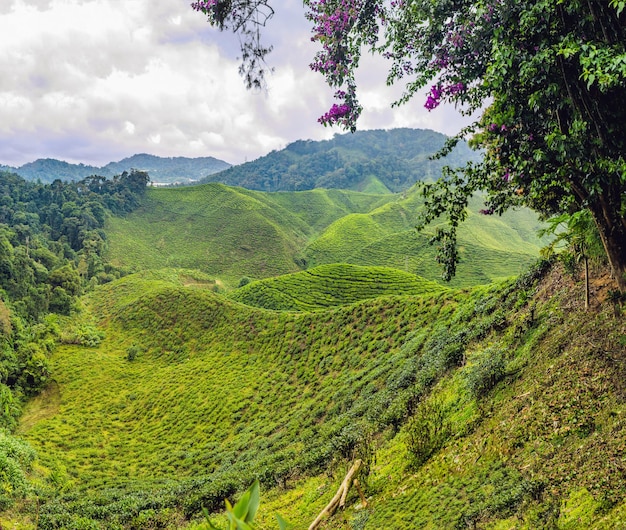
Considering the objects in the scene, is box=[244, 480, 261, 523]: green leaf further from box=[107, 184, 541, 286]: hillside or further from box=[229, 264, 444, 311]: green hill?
box=[107, 184, 541, 286]: hillside

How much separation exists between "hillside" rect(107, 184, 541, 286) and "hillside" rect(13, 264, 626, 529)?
41.6 m

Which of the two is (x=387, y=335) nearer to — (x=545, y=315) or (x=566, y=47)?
(x=545, y=315)

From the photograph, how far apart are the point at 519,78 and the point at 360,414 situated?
12.5 meters

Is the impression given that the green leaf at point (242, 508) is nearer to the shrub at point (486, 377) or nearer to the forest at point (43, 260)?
the shrub at point (486, 377)

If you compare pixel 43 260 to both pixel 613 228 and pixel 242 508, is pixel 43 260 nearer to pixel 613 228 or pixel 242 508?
pixel 613 228

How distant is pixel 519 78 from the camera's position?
370 centimetres

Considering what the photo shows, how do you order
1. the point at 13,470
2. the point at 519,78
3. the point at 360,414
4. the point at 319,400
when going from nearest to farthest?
1. the point at 519,78
2. the point at 360,414
3. the point at 13,470
4. the point at 319,400

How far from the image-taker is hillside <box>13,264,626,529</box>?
15.5 ft

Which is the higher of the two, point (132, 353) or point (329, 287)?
point (329, 287)

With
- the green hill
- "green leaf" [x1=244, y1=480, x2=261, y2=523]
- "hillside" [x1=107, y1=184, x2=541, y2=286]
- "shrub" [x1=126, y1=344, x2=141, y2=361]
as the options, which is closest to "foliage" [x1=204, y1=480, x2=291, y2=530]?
"green leaf" [x1=244, y1=480, x2=261, y2=523]

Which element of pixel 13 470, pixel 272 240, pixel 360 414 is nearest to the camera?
pixel 360 414

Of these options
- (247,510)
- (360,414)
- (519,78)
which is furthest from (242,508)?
(360,414)

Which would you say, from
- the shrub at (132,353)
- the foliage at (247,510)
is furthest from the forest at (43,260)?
the foliage at (247,510)

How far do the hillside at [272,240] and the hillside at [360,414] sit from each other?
4156 centimetres
